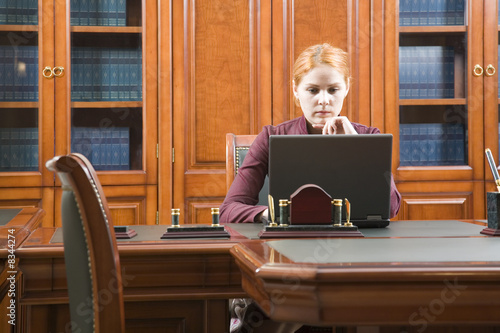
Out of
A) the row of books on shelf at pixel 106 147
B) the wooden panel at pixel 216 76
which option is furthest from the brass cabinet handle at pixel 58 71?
the wooden panel at pixel 216 76

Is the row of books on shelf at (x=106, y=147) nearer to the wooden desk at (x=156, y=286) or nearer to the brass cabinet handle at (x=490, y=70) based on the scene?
the wooden desk at (x=156, y=286)

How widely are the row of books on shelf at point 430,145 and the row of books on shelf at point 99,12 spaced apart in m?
1.58

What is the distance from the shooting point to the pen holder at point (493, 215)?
137 centimetres

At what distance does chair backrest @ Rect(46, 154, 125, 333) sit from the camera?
0.91 meters

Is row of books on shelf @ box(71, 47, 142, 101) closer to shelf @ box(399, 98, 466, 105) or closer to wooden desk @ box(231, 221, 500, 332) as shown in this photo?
shelf @ box(399, 98, 466, 105)

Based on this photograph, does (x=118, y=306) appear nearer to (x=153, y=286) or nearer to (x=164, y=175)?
(x=153, y=286)

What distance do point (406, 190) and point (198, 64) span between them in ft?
4.15

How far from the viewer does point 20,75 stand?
295 centimetres

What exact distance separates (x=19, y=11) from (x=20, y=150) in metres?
0.69

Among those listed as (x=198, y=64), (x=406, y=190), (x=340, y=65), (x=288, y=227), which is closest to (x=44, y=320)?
(x=288, y=227)

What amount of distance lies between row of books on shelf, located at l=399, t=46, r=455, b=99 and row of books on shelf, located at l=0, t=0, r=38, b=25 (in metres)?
1.91

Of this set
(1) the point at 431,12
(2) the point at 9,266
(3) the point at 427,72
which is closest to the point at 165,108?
(3) the point at 427,72

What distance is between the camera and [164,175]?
2.99 m

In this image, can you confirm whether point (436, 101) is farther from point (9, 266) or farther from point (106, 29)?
point (9, 266)
